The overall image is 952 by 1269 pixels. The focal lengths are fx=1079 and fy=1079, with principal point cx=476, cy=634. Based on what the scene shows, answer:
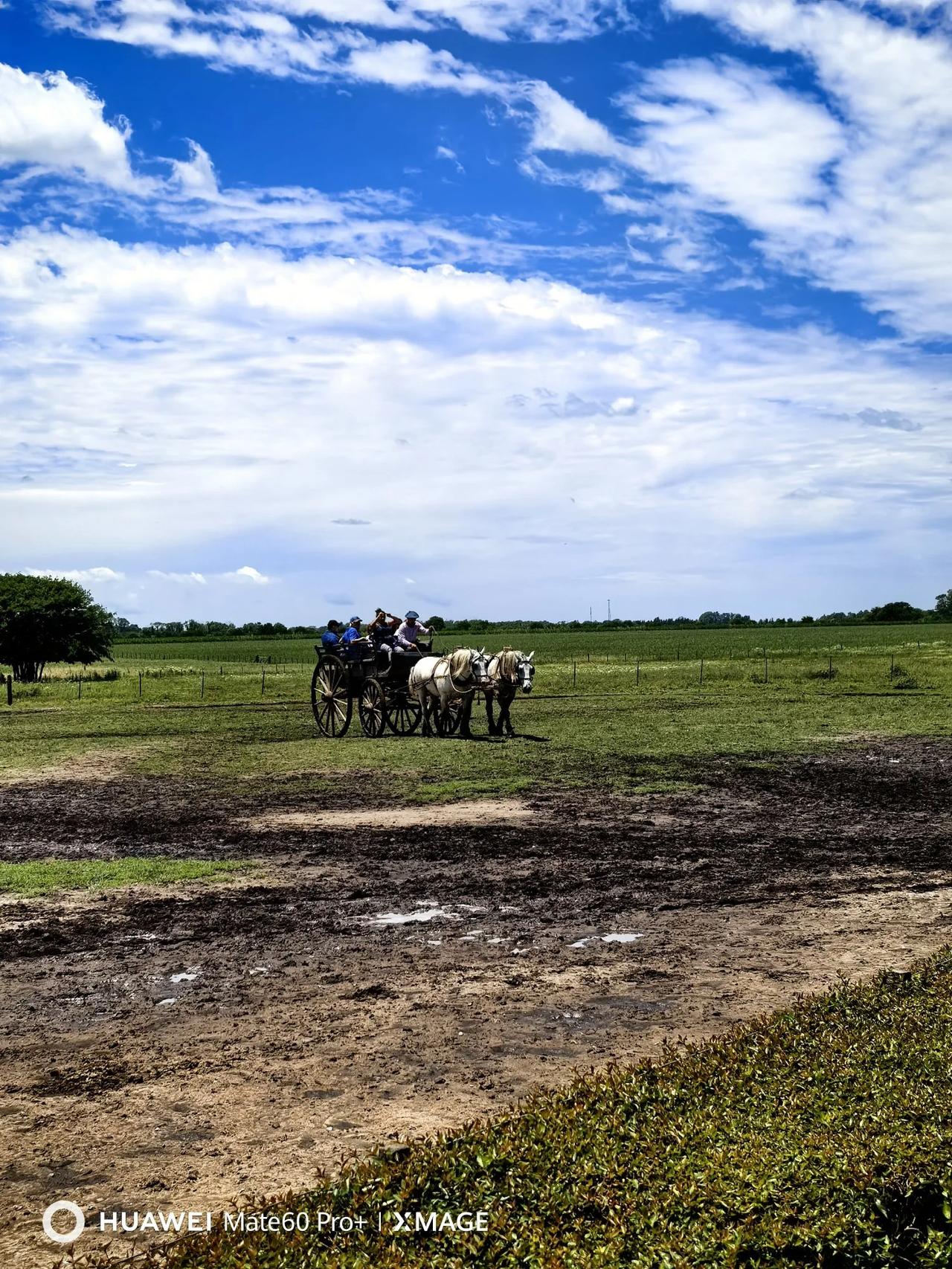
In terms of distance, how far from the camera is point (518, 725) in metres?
25.6

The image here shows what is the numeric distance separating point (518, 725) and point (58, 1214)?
70.7 ft

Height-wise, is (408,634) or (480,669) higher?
(408,634)

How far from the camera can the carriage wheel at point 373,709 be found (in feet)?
75.2

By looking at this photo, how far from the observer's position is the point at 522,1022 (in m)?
6.23

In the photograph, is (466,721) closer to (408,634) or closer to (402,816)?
(408,634)

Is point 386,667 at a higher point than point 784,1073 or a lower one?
higher

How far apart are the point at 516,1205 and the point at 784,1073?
1.60 meters

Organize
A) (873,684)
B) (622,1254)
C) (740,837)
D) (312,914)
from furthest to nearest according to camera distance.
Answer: (873,684) → (740,837) → (312,914) → (622,1254)

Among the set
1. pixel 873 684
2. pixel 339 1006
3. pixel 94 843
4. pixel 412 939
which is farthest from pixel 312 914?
pixel 873 684

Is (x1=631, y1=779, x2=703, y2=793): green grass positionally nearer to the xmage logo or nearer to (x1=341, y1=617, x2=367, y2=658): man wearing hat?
(x1=341, y1=617, x2=367, y2=658): man wearing hat

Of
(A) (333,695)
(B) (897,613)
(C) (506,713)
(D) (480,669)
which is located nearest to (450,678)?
(D) (480,669)

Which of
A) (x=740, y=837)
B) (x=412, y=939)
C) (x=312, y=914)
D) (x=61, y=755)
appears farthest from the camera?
(x=61, y=755)

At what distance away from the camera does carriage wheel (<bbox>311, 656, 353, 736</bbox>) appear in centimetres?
2347

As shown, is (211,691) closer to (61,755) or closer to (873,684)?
(61,755)
